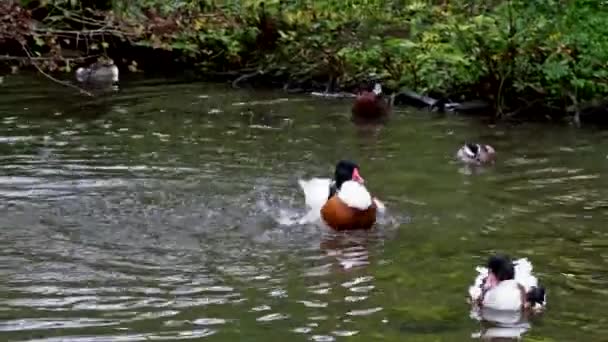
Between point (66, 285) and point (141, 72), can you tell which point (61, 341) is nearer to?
point (66, 285)

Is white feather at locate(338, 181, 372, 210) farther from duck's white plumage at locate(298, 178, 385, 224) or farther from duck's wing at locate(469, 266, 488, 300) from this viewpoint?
duck's wing at locate(469, 266, 488, 300)

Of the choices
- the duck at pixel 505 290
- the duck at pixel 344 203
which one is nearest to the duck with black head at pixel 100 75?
the duck at pixel 344 203

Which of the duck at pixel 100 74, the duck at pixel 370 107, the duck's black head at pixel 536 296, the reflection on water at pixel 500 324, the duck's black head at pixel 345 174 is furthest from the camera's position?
the duck at pixel 100 74

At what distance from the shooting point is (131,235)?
39.3 ft

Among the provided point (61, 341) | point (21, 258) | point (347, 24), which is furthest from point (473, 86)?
point (61, 341)

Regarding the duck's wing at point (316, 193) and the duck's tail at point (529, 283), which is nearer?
the duck's tail at point (529, 283)

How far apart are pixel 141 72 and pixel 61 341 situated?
1926 cm

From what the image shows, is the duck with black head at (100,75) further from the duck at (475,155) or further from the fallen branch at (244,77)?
the duck at (475,155)

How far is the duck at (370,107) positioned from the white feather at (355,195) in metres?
7.08

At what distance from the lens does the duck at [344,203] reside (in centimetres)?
1258

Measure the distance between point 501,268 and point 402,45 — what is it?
13367mm

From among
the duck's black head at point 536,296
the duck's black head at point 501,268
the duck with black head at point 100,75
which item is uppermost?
the duck with black head at point 100,75

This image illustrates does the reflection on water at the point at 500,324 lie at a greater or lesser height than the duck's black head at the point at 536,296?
lesser

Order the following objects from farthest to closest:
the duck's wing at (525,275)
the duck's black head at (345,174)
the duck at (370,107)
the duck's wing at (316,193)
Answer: the duck at (370,107)
the duck's wing at (316,193)
the duck's black head at (345,174)
the duck's wing at (525,275)
